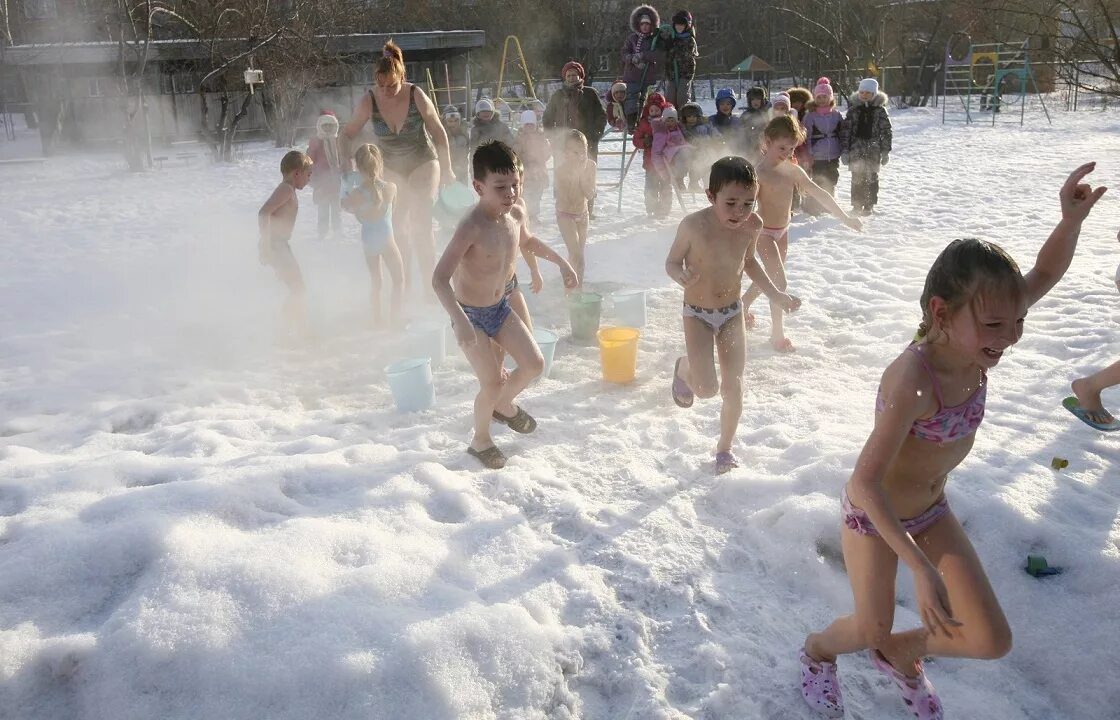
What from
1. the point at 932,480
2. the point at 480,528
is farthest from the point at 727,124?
the point at 932,480

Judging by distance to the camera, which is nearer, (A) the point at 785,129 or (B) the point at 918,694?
(B) the point at 918,694

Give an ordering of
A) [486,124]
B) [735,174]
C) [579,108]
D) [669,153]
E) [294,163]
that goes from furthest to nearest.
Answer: [669,153], [486,124], [579,108], [294,163], [735,174]

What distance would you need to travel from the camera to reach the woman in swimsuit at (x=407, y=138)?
589cm

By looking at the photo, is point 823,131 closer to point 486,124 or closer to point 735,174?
point 486,124

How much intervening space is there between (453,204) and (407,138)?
1844 mm

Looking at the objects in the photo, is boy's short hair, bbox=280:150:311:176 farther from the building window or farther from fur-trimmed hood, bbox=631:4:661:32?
the building window

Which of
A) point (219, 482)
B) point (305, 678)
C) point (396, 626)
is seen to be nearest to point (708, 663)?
point (396, 626)

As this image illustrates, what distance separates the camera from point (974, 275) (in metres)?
2.00

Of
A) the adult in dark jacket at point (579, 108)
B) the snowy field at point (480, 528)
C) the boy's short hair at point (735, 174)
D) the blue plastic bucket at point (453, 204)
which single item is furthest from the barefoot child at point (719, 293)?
the adult in dark jacket at point (579, 108)

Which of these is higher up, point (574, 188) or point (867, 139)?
point (867, 139)

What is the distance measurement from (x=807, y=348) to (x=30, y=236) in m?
9.16

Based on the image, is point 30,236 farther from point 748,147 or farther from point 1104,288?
point 1104,288

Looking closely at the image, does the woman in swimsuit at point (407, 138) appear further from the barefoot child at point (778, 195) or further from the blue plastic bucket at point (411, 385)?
the barefoot child at point (778, 195)

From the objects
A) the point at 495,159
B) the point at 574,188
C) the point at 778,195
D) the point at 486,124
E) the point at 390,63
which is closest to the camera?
the point at 495,159
